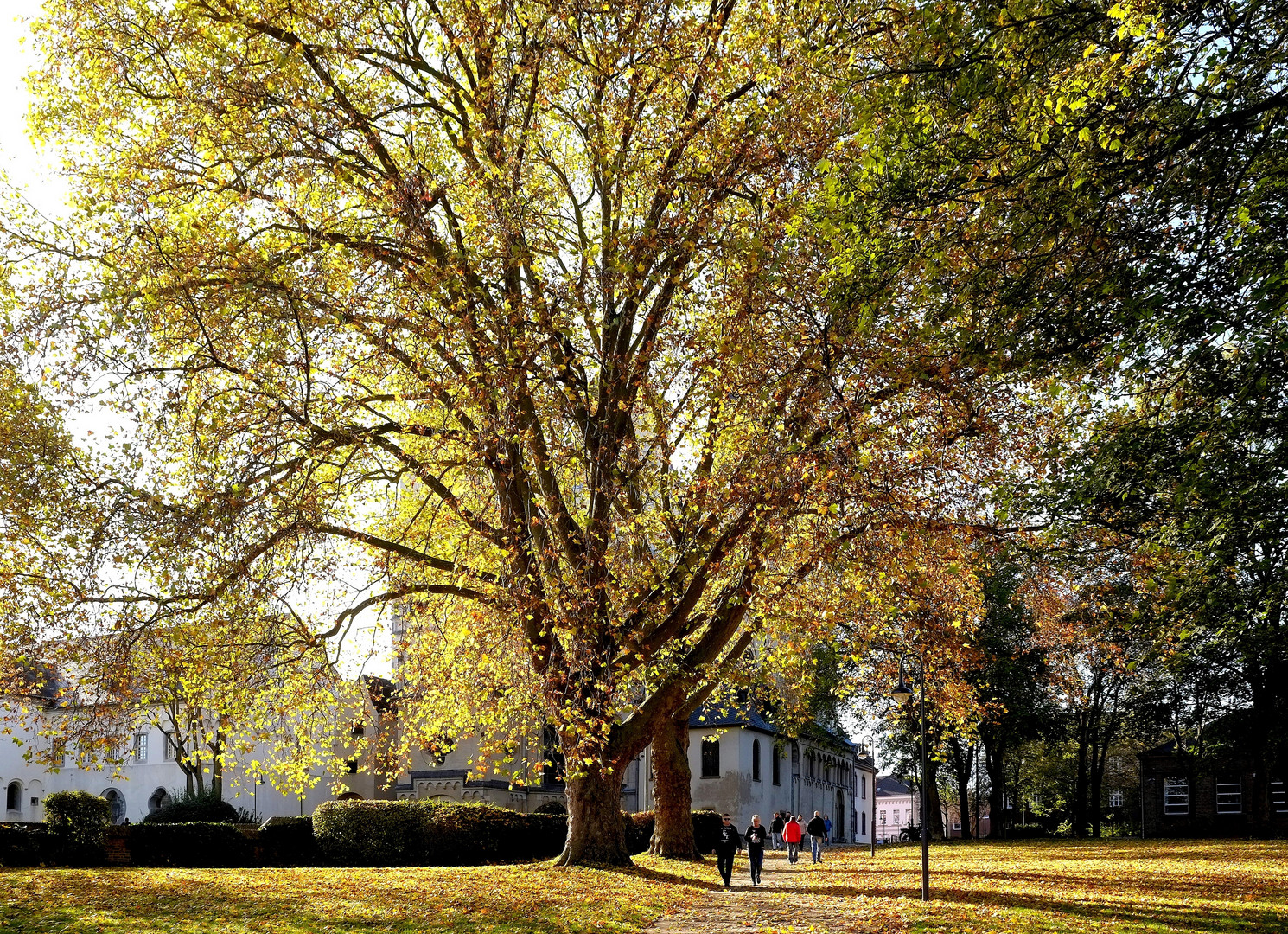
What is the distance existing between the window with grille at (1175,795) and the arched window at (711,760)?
25.5 meters

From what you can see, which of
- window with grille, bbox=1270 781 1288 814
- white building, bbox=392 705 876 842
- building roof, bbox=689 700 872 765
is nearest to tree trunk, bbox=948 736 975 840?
building roof, bbox=689 700 872 765

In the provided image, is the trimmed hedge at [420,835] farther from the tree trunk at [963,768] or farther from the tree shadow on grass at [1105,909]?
the tree trunk at [963,768]

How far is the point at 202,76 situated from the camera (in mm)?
15695

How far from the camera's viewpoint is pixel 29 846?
22.2 m

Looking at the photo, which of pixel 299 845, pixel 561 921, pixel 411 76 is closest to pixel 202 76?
pixel 411 76

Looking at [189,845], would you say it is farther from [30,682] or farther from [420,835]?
[30,682]

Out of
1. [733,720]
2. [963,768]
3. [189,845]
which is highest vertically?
[733,720]

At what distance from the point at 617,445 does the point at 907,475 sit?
472 centimetres

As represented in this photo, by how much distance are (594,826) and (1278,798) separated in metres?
47.8

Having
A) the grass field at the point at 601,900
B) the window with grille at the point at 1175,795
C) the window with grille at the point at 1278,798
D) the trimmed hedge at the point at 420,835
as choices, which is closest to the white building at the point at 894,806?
the window with grille at the point at 1175,795

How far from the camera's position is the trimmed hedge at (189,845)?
85.8ft

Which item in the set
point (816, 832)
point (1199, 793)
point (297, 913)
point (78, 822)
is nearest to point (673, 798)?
point (816, 832)

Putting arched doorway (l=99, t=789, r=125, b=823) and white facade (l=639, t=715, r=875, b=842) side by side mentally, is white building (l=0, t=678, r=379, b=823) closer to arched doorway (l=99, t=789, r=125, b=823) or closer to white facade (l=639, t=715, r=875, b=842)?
arched doorway (l=99, t=789, r=125, b=823)

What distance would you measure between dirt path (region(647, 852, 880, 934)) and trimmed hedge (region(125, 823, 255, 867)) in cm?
1382
